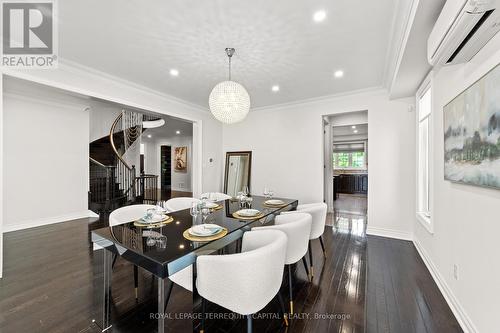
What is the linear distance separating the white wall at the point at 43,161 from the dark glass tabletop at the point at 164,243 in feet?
13.1

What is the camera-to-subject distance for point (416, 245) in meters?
Answer: 3.08

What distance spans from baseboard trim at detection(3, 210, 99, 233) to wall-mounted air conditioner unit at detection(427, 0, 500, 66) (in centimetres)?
646

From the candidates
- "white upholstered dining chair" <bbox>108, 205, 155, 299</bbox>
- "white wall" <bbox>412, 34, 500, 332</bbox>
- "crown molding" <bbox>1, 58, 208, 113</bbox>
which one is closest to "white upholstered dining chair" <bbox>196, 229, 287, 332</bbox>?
"white upholstered dining chair" <bbox>108, 205, 155, 299</bbox>

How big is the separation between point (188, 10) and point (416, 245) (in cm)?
427

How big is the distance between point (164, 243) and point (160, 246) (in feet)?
0.17

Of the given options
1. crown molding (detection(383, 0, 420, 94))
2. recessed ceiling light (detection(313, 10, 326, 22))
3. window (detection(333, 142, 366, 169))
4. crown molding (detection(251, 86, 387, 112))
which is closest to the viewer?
crown molding (detection(383, 0, 420, 94))

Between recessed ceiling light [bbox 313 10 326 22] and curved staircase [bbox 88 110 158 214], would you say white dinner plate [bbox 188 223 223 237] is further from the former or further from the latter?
curved staircase [bbox 88 110 158 214]

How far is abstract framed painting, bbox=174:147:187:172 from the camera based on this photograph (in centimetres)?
960

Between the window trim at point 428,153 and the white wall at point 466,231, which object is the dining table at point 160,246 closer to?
the white wall at point 466,231

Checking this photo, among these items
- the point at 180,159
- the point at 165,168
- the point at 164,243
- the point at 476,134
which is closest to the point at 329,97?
the point at 476,134

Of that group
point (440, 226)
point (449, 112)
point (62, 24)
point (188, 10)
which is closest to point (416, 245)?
point (440, 226)

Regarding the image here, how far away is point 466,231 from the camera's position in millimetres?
1650

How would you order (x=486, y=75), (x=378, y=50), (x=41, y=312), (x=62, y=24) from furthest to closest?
(x=378, y=50), (x=62, y=24), (x=41, y=312), (x=486, y=75)

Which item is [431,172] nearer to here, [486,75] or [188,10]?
[486,75]
